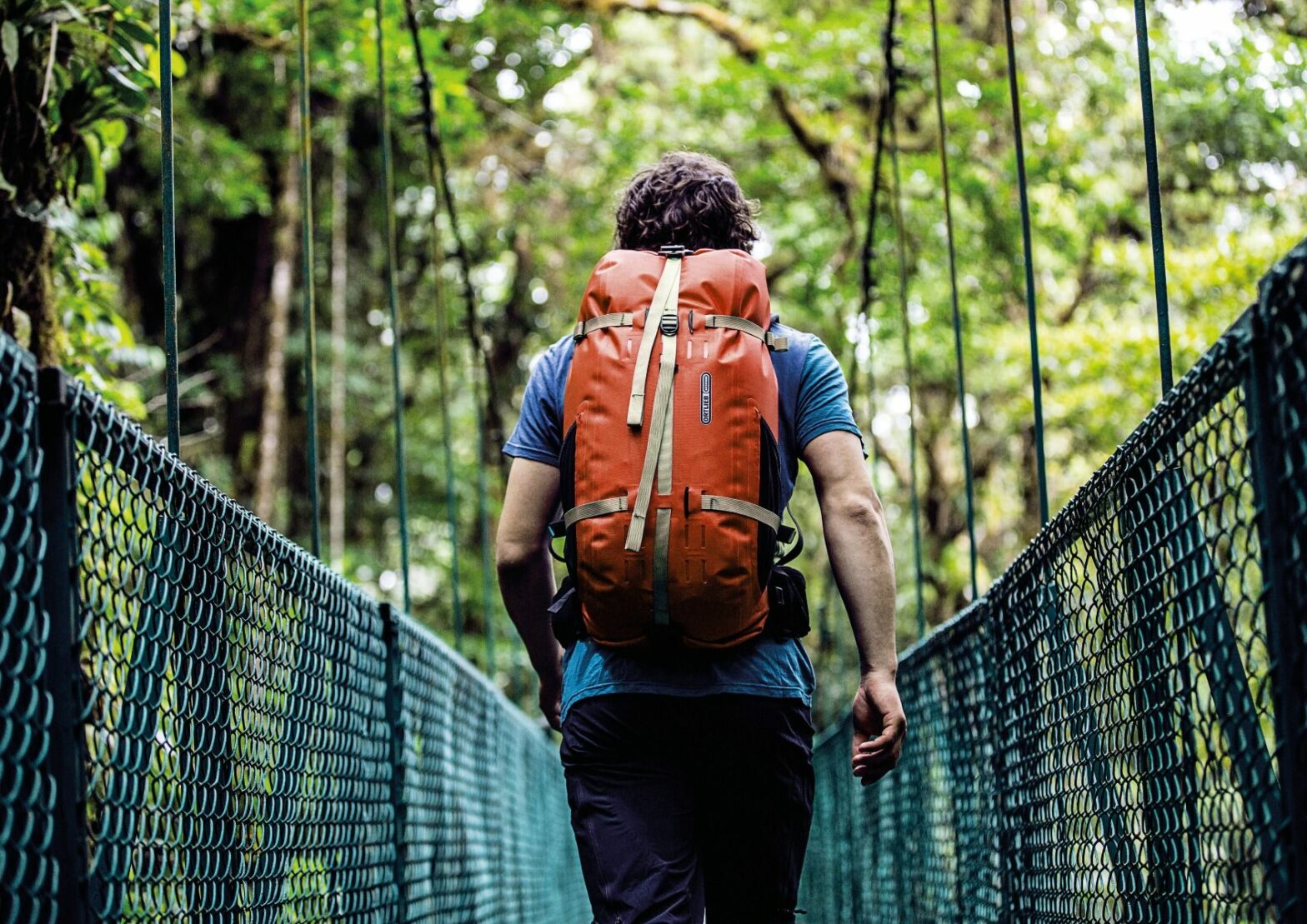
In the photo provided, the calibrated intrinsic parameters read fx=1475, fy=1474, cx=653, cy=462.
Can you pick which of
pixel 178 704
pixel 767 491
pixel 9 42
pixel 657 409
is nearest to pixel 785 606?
pixel 767 491

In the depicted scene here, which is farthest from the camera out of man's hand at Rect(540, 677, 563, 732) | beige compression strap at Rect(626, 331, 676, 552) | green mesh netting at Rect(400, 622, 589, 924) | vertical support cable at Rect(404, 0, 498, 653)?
vertical support cable at Rect(404, 0, 498, 653)

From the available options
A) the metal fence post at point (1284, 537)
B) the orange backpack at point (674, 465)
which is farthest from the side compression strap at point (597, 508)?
the metal fence post at point (1284, 537)

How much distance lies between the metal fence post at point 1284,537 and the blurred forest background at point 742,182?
4.14 meters

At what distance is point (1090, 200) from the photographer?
6988mm

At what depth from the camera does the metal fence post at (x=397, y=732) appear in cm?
212

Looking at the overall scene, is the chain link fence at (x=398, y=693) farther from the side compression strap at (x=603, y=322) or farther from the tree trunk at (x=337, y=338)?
the tree trunk at (x=337, y=338)

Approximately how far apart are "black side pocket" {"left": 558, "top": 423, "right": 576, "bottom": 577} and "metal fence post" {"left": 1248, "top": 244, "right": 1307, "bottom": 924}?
2.04ft

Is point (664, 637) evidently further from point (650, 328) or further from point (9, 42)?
point (9, 42)

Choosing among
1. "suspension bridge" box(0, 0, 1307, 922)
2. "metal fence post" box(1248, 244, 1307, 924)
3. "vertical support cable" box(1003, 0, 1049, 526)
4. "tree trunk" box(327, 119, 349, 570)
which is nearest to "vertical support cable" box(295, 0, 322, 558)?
"suspension bridge" box(0, 0, 1307, 922)

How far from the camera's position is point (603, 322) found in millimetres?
1366

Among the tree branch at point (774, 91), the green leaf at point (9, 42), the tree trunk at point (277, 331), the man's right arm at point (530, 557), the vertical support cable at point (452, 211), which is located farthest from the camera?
the tree trunk at point (277, 331)

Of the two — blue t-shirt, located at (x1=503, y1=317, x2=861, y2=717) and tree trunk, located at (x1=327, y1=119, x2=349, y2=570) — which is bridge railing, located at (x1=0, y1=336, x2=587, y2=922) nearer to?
blue t-shirt, located at (x1=503, y1=317, x2=861, y2=717)

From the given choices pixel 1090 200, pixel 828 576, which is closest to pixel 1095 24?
pixel 1090 200

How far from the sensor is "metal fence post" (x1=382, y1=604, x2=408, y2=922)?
6.96ft
